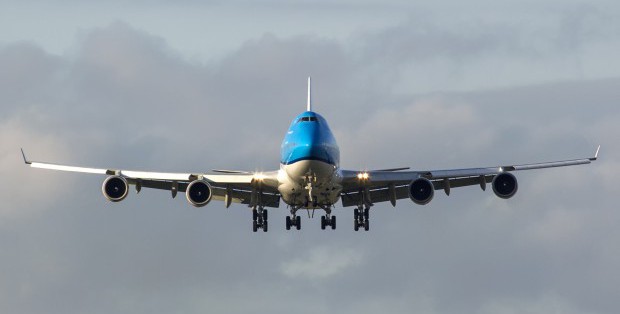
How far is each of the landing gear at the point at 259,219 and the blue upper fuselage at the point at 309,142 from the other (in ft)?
21.8

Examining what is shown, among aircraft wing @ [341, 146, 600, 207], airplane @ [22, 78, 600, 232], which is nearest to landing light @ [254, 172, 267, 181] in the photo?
airplane @ [22, 78, 600, 232]

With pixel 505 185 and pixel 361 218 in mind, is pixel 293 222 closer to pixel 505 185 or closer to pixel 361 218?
pixel 361 218

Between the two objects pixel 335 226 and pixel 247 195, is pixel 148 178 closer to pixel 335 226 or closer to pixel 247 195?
pixel 247 195

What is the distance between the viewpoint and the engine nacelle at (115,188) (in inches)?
2544

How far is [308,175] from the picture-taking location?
60.9 m

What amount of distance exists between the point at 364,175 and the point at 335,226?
6140 millimetres

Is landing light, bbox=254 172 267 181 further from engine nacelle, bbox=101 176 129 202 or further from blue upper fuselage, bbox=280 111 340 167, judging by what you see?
engine nacelle, bbox=101 176 129 202


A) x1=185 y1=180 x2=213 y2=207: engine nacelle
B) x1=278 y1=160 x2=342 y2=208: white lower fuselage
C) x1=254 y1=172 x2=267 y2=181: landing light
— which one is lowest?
x1=278 y1=160 x2=342 y2=208: white lower fuselage

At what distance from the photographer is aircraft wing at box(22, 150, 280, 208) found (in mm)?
65125

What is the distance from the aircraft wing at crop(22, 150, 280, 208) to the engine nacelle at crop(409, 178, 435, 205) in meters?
6.33

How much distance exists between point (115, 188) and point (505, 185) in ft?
58.8

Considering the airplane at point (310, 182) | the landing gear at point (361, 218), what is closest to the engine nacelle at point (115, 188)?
the airplane at point (310, 182)

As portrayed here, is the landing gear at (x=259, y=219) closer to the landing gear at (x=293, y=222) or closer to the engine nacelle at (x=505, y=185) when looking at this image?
the landing gear at (x=293, y=222)

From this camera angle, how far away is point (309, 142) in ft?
198
